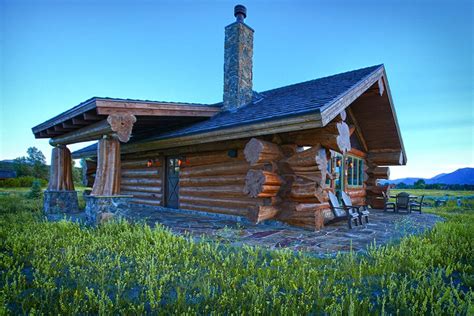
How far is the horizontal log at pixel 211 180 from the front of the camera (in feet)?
28.4

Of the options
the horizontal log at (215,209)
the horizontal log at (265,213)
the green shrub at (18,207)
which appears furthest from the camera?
the green shrub at (18,207)

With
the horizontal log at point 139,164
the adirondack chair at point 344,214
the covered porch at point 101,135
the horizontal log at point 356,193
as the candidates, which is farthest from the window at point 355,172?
the horizontal log at point 139,164

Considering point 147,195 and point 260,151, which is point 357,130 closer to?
point 260,151

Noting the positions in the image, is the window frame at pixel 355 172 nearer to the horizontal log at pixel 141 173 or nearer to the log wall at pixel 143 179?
the log wall at pixel 143 179

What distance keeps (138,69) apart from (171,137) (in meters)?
9.83

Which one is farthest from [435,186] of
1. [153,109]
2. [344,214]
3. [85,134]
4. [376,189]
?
[85,134]

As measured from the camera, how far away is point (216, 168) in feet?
30.6

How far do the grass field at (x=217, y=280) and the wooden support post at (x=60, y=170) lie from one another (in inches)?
214

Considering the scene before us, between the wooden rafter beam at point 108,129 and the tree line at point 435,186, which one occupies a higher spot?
the wooden rafter beam at point 108,129

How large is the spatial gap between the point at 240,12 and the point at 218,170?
244 inches

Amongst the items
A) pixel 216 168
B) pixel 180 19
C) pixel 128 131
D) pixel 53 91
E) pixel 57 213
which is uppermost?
pixel 180 19

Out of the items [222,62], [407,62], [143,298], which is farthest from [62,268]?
[407,62]

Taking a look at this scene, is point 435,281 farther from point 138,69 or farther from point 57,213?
point 138,69

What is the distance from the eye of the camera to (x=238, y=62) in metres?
10.3
